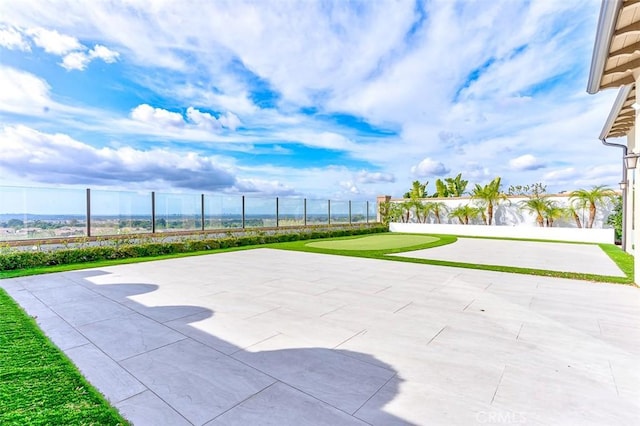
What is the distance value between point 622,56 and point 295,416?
704cm

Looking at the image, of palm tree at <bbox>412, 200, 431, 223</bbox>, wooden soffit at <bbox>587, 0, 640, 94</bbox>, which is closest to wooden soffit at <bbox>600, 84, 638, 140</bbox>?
wooden soffit at <bbox>587, 0, 640, 94</bbox>

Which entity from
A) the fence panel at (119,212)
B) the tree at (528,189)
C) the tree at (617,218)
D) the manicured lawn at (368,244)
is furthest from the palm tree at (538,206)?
the fence panel at (119,212)

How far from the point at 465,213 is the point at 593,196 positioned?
6202 millimetres

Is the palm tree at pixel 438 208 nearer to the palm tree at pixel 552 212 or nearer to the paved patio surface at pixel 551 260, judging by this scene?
the palm tree at pixel 552 212

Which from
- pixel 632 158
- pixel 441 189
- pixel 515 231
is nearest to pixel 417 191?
pixel 441 189

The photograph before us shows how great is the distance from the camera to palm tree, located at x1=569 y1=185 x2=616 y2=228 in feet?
47.4

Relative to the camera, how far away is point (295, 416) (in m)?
2.04

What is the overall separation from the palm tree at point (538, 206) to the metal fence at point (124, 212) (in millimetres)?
13471

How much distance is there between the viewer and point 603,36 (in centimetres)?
362

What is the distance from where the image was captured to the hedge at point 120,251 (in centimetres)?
778

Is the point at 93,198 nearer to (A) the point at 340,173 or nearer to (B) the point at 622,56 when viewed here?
(B) the point at 622,56

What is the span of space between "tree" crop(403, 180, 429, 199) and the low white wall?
9.54 feet

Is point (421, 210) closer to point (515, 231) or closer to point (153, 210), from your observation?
point (515, 231)

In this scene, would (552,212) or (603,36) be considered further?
(552,212)
